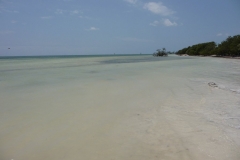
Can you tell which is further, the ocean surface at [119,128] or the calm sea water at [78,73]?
the calm sea water at [78,73]

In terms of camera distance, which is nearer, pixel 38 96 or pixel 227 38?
pixel 38 96

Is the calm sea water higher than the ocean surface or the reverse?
higher

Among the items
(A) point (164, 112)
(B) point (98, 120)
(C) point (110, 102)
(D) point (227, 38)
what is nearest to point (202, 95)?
(A) point (164, 112)

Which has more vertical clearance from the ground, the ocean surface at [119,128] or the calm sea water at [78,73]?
the calm sea water at [78,73]

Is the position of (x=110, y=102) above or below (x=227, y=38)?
below

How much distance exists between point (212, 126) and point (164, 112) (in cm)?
91

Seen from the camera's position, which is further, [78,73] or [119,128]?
[78,73]

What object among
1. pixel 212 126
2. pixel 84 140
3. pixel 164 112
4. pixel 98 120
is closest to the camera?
pixel 84 140

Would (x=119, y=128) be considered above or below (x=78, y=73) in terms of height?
below

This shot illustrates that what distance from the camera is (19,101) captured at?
4.07 m

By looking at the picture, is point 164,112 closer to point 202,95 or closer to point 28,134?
point 202,95

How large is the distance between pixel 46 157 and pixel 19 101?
106 inches

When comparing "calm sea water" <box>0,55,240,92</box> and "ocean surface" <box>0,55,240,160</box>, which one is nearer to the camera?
"ocean surface" <box>0,55,240,160</box>

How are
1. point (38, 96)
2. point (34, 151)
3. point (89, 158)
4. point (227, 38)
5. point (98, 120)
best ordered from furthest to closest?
point (227, 38) < point (38, 96) < point (98, 120) < point (34, 151) < point (89, 158)
